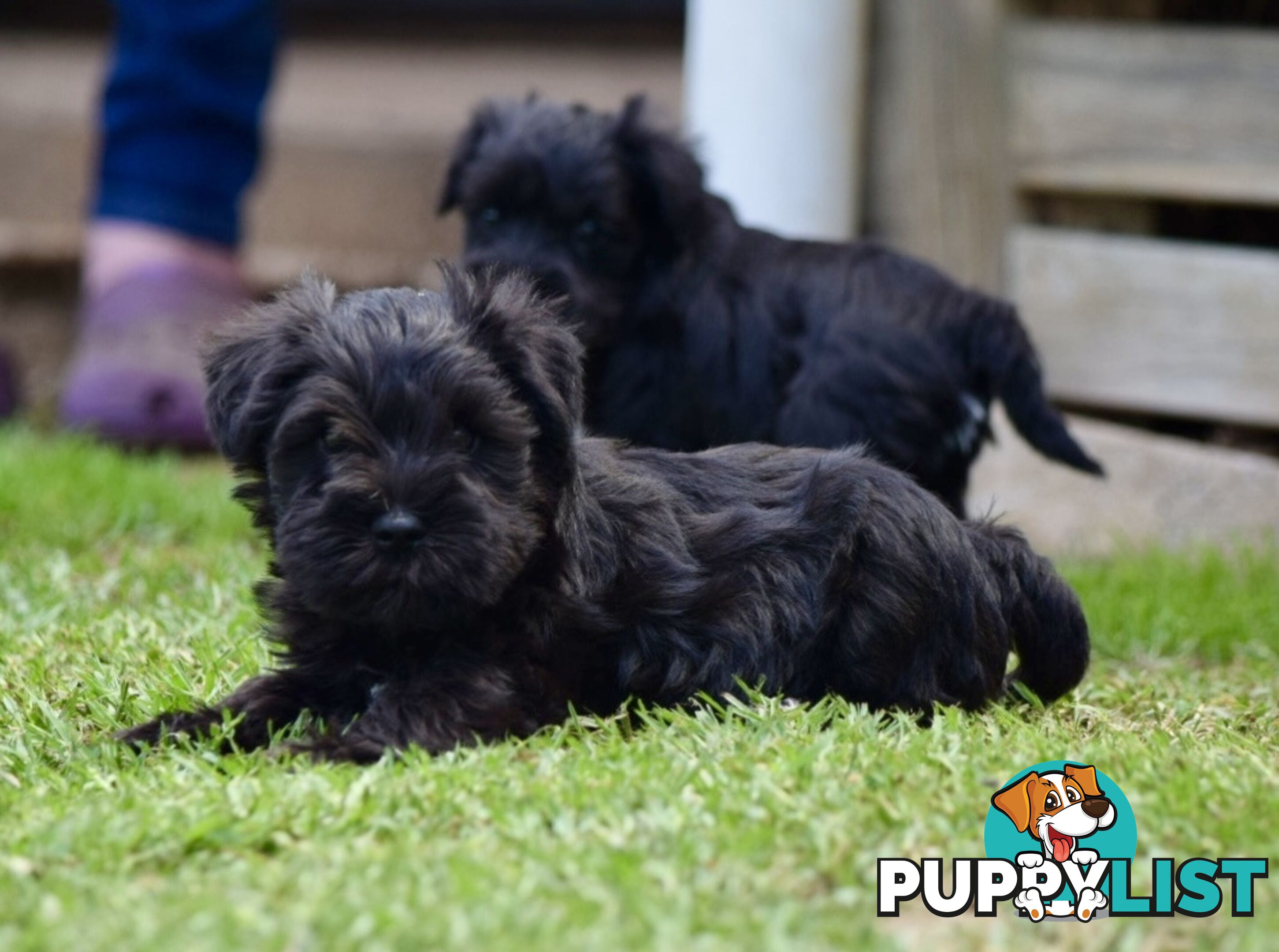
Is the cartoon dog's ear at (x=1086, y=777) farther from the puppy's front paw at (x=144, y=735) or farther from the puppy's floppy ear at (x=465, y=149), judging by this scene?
the puppy's floppy ear at (x=465, y=149)

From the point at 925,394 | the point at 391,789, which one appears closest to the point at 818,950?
the point at 391,789

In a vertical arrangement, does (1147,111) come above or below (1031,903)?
above

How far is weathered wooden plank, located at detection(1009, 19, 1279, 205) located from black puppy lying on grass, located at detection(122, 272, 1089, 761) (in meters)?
3.51

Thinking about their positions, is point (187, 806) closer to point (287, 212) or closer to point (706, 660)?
point (706, 660)

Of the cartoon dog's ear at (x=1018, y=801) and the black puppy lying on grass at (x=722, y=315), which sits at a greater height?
the black puppy lying on grass at (x=722, y=315)

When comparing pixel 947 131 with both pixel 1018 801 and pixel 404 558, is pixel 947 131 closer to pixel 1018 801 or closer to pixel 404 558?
pixel 404 558

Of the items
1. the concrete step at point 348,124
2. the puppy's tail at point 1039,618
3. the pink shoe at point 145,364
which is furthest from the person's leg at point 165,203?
the puppy's tail at point 1039,618

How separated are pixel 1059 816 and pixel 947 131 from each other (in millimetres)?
4608

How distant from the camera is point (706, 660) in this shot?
3.37 metres

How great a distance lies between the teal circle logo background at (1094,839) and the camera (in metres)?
2.47

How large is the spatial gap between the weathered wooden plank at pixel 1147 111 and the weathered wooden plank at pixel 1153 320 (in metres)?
0.24

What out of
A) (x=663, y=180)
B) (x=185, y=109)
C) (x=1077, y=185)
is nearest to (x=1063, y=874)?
(x=663, y=180)

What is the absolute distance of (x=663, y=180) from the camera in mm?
5391

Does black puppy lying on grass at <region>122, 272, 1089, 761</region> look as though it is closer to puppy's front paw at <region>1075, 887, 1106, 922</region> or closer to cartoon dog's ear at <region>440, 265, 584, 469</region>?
cartoon dog's ear at <region>440, 265, 584, 469</region>
